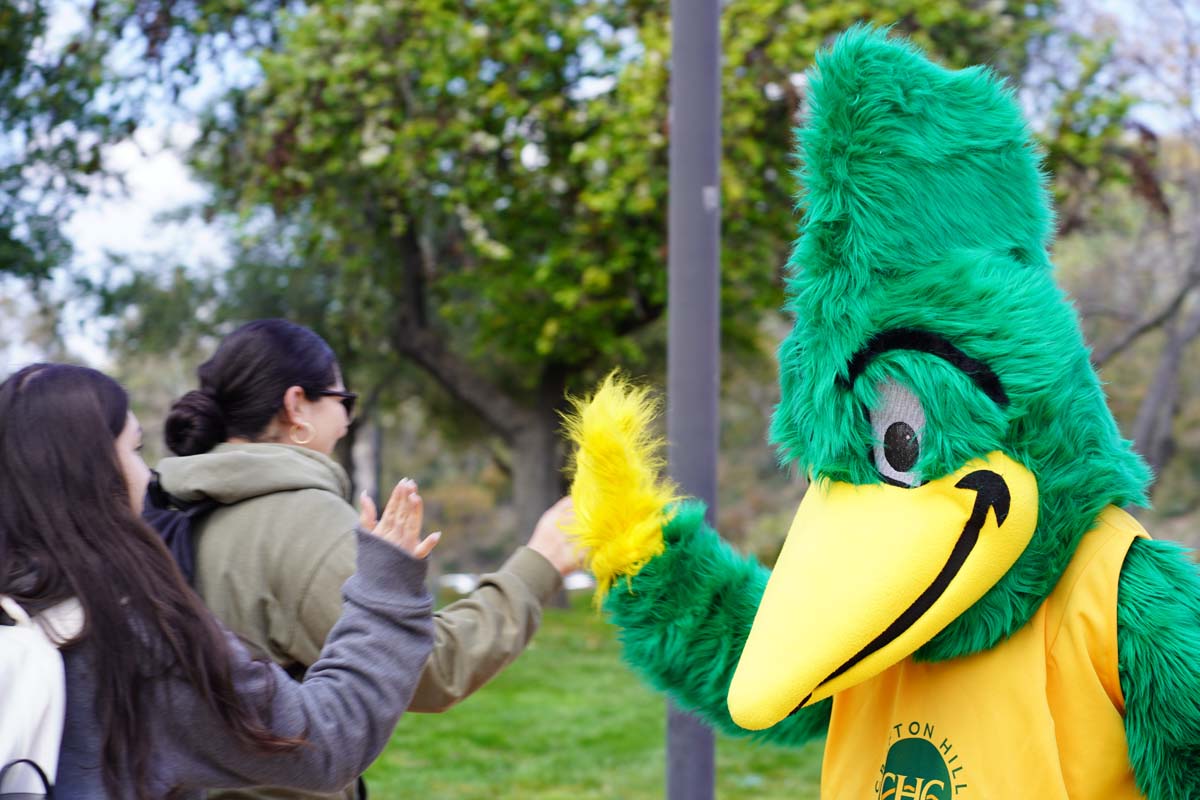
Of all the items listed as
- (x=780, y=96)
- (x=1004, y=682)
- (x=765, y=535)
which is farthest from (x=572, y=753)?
(x=765, y=535)

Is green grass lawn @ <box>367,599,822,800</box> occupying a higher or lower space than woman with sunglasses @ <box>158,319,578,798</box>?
lower

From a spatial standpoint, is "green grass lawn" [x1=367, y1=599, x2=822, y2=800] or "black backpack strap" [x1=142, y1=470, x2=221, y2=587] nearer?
"black backpack strap" [x1=142, y1=470, x2=221, y2=587]

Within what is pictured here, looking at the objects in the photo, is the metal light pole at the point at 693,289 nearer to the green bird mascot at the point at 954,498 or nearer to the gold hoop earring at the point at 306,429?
the green bird mascot at the point at 954,498

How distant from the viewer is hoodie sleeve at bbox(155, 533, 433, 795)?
1659 millimetres

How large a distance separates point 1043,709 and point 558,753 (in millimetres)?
4685

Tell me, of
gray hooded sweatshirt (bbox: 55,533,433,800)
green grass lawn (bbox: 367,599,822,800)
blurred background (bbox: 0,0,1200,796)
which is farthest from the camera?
blurred background (bbox: 0,0,1200,796)

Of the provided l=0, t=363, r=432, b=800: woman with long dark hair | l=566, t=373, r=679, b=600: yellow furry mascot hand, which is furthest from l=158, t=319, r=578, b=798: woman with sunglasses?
l=0, t=363, r=432, b=800: woman with long dark hair

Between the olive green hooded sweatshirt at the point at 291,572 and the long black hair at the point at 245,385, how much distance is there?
76 millimetres

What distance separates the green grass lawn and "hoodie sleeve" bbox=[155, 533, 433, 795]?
2854mm

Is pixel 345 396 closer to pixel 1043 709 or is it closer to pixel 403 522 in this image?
pixel 403 522

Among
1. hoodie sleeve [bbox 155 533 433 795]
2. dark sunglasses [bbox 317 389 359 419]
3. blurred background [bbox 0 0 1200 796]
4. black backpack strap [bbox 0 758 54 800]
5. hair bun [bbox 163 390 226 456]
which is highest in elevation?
blurred background [bbox 0 0 1200 796]

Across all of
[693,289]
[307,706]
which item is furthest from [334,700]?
[693,289]

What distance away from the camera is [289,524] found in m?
2.23

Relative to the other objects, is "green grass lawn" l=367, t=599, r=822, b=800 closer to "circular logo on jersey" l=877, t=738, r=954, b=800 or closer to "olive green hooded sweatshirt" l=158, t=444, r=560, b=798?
"olive green hooded sweatshirt" l=158, t=444, r=560, b=798
